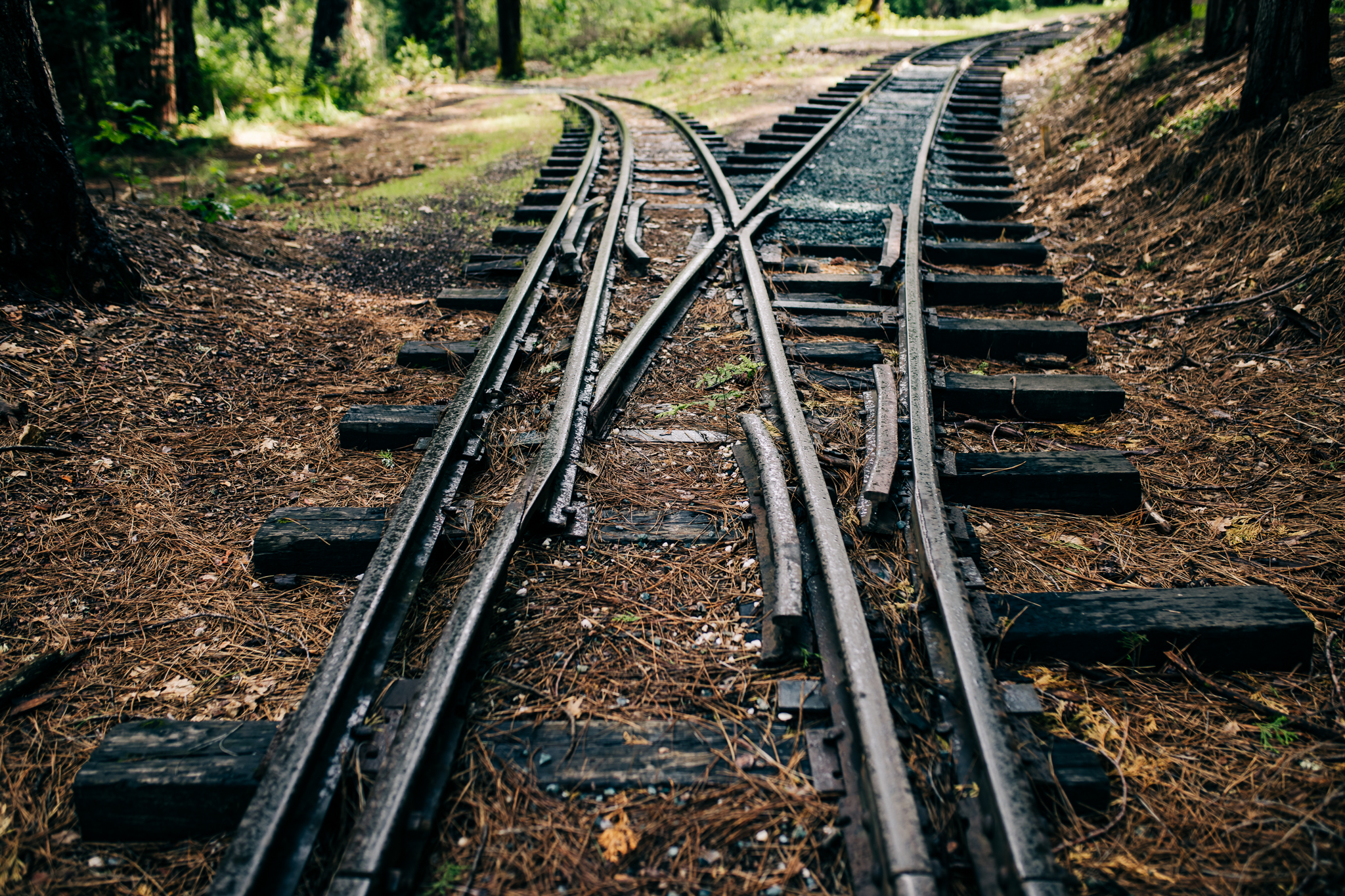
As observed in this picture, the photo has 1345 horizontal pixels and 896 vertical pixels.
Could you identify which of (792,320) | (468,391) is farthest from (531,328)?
(792,320)

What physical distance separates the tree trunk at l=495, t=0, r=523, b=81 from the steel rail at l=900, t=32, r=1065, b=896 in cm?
1873

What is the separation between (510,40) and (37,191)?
57.5 feet

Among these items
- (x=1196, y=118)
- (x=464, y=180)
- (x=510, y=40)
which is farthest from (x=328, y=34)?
(x=1196, y=118)

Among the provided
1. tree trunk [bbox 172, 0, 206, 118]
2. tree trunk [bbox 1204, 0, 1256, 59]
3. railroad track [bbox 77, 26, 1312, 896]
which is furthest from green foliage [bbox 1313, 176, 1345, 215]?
tree trunk [bbox 172, 0, 206, 118]

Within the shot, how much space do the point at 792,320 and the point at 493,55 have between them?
22.7m

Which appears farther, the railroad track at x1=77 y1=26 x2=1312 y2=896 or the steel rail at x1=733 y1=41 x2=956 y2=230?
the steel rail at x1=733 y1=41 x2=956 y2=230

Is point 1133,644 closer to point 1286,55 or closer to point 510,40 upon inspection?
point 1286,55

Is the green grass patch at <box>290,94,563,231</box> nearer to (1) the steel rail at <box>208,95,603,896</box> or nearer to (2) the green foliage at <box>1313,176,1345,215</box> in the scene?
(1) the steel rail at <box>208,95,603,896</box>

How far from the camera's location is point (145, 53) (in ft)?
33.0

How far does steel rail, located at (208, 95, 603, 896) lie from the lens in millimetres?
1767

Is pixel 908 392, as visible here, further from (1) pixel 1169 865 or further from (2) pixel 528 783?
(2) pixel 528 783

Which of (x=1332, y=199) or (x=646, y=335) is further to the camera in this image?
(x=1332, y=199)

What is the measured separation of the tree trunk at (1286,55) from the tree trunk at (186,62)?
12654mm

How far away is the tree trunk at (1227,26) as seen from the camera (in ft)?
25.5
